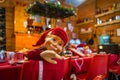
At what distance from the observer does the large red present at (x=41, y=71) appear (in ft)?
3.91

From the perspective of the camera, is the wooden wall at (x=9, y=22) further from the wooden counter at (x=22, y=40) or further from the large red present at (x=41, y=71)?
the large red present at (x=41, y=71)

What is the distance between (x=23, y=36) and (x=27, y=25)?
2.05ft

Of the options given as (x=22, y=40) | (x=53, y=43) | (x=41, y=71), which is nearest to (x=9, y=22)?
(x=22, y=40)

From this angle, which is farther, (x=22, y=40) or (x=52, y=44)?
(x=22, y=40)

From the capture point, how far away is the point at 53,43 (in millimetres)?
1408

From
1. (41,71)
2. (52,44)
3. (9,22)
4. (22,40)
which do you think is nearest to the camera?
(41,71)

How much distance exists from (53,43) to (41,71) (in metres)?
→ 0.29

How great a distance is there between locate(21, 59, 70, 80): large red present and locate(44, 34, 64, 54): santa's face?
147 mm

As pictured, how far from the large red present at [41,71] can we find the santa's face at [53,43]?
147mm

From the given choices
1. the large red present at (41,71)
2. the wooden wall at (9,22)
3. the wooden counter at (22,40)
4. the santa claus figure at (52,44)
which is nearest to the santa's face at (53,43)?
the santa claus figure at (52,44)

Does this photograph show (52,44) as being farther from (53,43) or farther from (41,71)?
(41,71)

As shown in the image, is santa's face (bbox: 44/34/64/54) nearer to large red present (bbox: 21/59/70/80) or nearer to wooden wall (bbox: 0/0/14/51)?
large red present (bbox: 21/59/70/80)

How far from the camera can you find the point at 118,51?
5.51 m

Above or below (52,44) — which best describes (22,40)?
below
